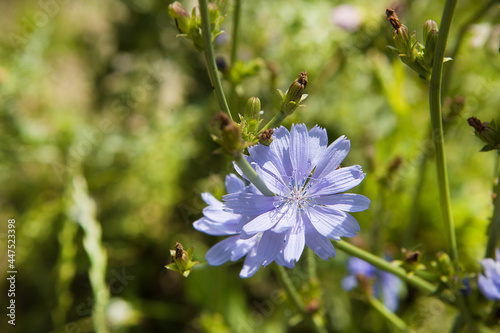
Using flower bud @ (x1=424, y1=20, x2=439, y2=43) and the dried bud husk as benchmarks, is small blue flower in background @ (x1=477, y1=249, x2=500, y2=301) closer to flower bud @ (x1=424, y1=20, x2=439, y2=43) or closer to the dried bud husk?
flower bud @ (x1=424, y1=20, x2=439, y2=43)

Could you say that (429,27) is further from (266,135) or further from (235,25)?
(235,25)

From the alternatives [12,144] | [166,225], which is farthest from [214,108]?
[12,144]

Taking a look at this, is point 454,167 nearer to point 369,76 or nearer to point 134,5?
point 369,76

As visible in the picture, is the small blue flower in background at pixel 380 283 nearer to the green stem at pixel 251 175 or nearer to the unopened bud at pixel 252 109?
the green stem at pixel 251 175

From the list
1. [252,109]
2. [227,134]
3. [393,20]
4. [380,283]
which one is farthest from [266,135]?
[380,283]

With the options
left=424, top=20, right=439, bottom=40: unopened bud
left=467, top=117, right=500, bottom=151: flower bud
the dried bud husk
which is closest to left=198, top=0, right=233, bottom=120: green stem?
the dried bud husk

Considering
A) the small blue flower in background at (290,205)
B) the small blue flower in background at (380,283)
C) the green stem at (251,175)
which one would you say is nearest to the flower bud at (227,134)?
the green stem at (251,175)
